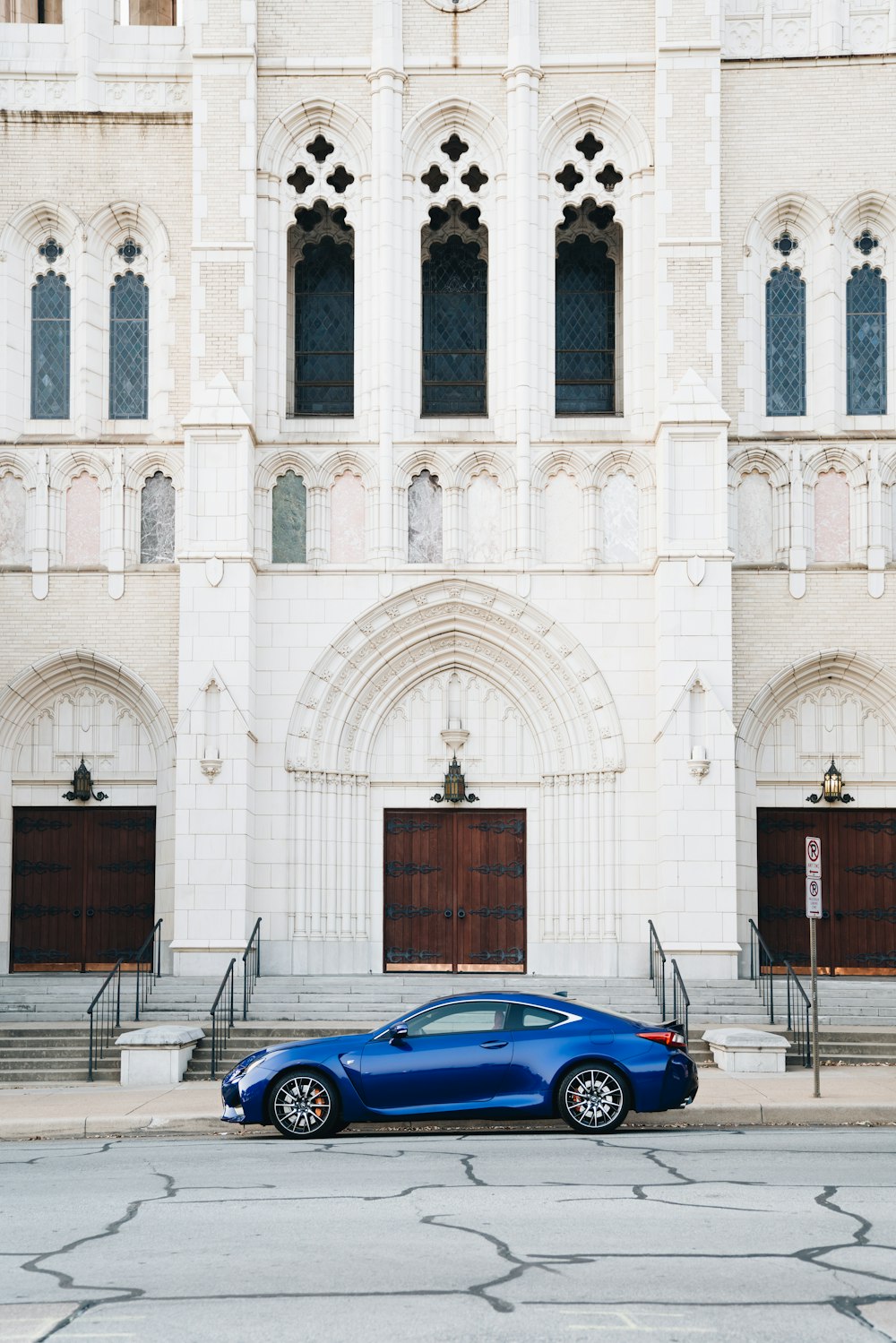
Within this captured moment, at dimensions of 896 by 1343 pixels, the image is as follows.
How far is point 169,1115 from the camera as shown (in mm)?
16188

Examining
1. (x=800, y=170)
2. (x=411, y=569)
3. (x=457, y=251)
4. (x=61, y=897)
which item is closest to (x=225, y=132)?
(x=457, y=251)

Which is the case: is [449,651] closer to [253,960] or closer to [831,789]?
[253,960]

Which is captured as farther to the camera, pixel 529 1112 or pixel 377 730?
pixel 377 730

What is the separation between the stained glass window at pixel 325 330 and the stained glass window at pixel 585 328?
3.26 m

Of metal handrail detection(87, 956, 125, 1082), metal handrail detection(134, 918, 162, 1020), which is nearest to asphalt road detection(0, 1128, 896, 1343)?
metal handrail detection(87, 956, 125, 1082)

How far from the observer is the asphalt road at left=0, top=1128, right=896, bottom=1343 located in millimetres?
7590

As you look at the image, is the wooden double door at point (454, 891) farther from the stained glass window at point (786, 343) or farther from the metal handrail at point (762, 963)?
the stained glass window at point (786, 343)

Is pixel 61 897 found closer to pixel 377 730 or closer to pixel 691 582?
pixel 377 730

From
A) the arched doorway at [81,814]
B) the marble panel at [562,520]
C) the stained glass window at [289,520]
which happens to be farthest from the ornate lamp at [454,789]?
the arched doorway at [81,814]

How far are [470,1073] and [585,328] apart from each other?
15.6 m

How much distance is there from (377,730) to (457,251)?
7.67 m

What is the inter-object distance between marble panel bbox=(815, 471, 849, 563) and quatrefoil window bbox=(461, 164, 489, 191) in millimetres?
6912

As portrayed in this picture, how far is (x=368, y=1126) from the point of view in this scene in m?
15.8

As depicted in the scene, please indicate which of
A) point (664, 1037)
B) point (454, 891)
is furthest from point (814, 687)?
point (664, 1037)
